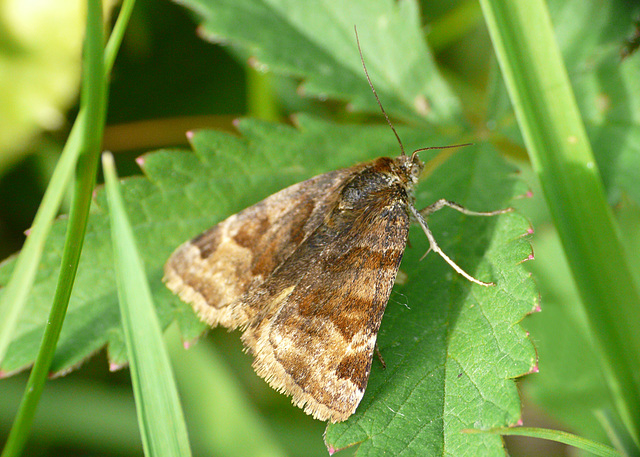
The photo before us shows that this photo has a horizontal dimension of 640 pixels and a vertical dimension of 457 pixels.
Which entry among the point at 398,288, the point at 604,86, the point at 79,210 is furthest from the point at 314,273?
the point at 604,86

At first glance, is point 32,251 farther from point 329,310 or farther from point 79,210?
point 329,310

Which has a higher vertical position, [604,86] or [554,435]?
[604,86]

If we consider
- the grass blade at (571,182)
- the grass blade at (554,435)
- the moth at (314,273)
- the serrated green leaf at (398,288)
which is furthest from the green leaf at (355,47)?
the grass blade at (554,435)

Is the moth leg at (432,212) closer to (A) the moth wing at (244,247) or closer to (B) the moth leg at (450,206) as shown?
(B) the moth leg at (450,206)

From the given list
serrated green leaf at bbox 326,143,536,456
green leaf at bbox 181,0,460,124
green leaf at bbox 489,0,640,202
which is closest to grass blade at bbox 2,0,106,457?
green leaf at bbox 181,0,460,124

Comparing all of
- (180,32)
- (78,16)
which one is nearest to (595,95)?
(180,32)
